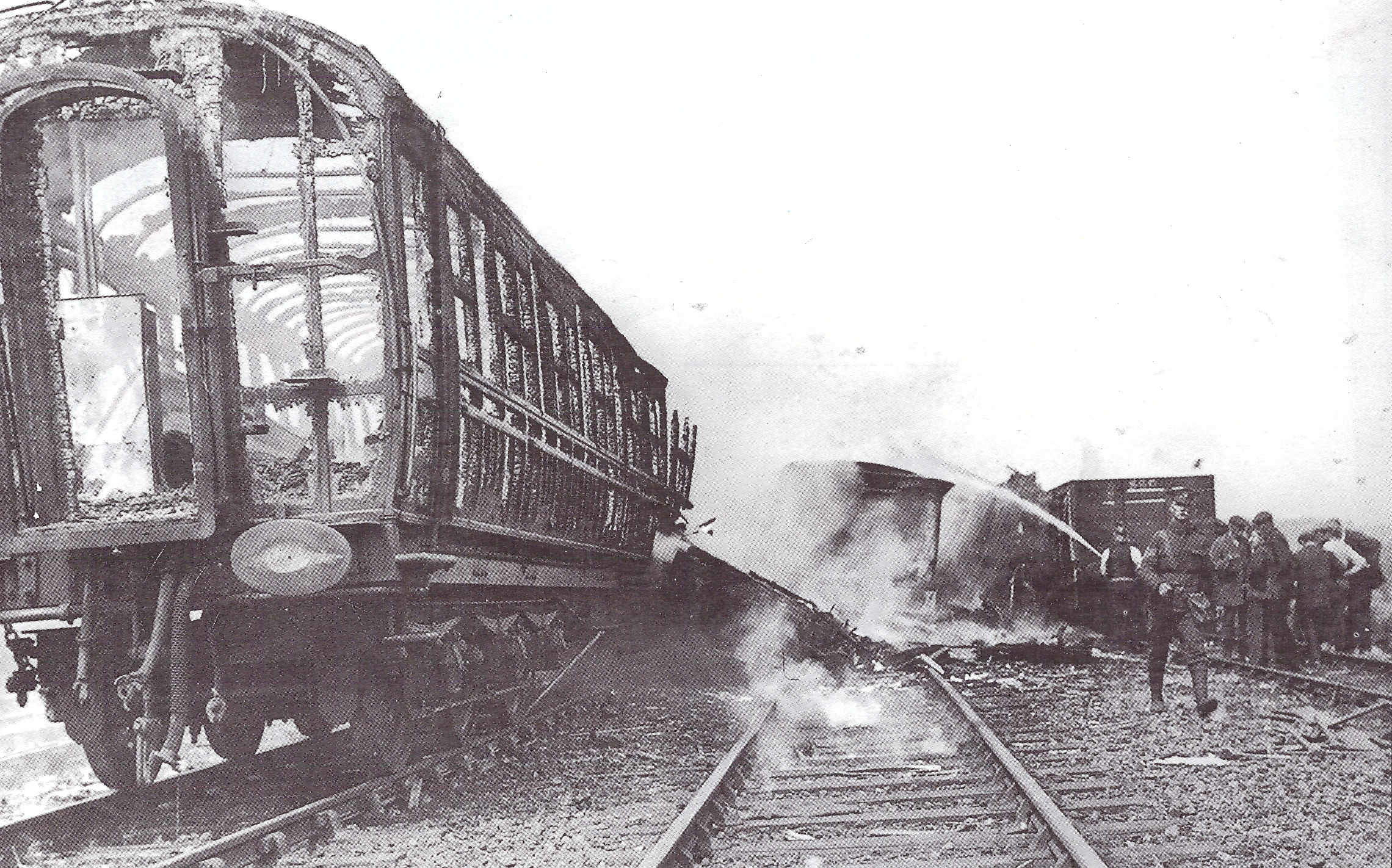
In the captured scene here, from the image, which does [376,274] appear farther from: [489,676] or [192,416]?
[489,676]

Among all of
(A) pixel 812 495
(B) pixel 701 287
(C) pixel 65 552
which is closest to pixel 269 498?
(C) pixel 65 552

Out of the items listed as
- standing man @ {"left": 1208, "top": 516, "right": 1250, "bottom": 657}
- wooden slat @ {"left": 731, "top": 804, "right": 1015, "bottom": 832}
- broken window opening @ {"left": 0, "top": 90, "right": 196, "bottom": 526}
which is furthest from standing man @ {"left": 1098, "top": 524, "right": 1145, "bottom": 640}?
broken window opening @ {"left": 0, "top": 90, "right": 196, "bottom": 526}

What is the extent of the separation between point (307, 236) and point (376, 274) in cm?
34

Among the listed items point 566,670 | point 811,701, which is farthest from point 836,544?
point 566,670

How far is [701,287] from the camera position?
29.2ft

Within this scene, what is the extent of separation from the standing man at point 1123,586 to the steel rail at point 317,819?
9508 mm

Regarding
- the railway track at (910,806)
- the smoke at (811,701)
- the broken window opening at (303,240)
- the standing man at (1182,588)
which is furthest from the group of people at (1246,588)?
the broken window opening at (303,240)

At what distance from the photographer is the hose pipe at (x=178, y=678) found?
15.9 ft

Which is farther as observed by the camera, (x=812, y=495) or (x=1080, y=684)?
(x=812, y=495)

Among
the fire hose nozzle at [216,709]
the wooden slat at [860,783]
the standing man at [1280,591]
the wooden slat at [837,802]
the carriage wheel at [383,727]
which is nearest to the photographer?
the fire hose nozzle at [216,709]

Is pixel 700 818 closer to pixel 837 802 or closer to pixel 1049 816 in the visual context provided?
pixel 837 802

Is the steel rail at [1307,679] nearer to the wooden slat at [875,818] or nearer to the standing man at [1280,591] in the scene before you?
the standing man at [1280,591]

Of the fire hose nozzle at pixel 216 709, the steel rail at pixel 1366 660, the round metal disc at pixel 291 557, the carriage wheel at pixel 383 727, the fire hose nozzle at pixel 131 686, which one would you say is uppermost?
the round metal disc at pixel 291 557

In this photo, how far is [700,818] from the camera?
16.8 ft
